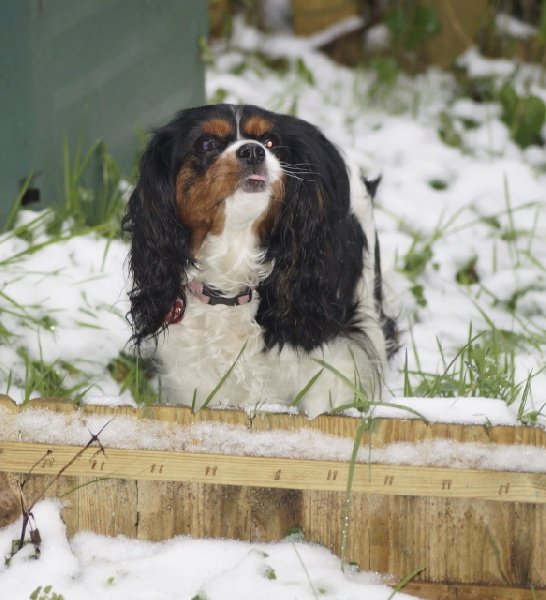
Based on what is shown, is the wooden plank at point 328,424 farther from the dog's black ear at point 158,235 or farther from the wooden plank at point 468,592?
the dog's black ear at point 158,235

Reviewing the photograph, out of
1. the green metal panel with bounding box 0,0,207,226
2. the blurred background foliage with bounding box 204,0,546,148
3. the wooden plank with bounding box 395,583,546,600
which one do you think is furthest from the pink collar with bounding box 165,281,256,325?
the blurred background foliage with bounding box 204,0,546,148

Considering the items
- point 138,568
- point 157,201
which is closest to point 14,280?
point 157,201

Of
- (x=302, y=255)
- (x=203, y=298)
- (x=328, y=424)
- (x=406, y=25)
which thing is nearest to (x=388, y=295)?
(x=302, y=255)

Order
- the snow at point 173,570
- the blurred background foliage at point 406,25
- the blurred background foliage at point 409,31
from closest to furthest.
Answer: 1. the snow at point 173,570
2. the blurred background foliage at point 409,31
3. the blurred background foliage at point 406,25

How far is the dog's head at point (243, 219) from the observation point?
2789 millimetres

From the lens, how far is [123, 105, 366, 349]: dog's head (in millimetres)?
2789

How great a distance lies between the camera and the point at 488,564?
7.32 feet

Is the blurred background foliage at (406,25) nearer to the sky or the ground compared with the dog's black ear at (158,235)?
nearer to the ground

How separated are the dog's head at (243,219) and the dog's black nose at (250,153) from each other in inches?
2.3

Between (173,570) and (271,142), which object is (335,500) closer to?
(173,570)

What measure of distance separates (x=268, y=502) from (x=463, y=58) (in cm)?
474

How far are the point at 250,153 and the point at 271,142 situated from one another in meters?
0.24

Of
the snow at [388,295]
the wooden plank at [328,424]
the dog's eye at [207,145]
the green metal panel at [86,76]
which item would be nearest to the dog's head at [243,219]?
the dog's eye at [207,145]

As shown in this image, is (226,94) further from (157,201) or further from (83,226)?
(157,201)
